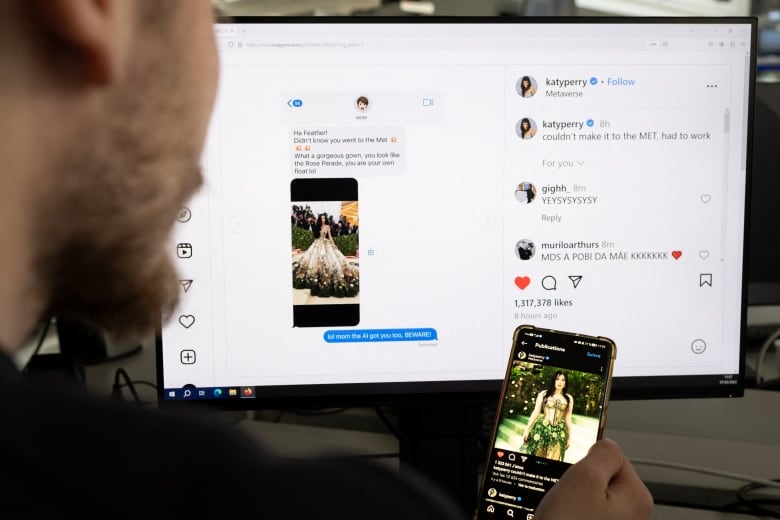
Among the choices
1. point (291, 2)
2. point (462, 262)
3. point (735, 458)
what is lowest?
point (735, 458)

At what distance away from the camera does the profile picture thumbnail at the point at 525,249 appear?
0.75 metres

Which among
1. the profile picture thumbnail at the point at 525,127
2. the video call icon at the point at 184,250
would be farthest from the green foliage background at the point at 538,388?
the video call icon at the point at 184,250

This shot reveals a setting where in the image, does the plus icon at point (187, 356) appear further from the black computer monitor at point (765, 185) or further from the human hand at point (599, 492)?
the black computer monitor at point (765, 185)

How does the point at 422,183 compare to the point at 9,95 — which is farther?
the point at 422,183

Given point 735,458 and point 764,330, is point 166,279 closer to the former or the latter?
point 735,458

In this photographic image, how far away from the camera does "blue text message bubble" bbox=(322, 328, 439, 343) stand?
2.44ft

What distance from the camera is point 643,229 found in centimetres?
76

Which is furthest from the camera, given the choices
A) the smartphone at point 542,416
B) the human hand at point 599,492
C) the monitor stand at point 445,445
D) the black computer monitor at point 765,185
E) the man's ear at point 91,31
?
the black computer monitor at point 765,185

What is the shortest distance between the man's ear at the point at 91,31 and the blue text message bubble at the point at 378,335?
47 cm

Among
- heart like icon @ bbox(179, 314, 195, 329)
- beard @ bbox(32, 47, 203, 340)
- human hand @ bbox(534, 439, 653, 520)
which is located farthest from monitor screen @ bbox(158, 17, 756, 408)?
beard @ bbox(32, 47, 203, 340)

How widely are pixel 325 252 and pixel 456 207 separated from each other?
0.14 meters

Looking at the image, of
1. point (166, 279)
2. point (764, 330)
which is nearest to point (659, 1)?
point (764, 330)

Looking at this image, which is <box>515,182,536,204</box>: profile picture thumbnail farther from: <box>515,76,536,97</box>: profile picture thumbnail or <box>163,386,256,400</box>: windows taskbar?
<box>163,386,256,400</box>: windows taskbar

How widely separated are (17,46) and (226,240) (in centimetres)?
46
